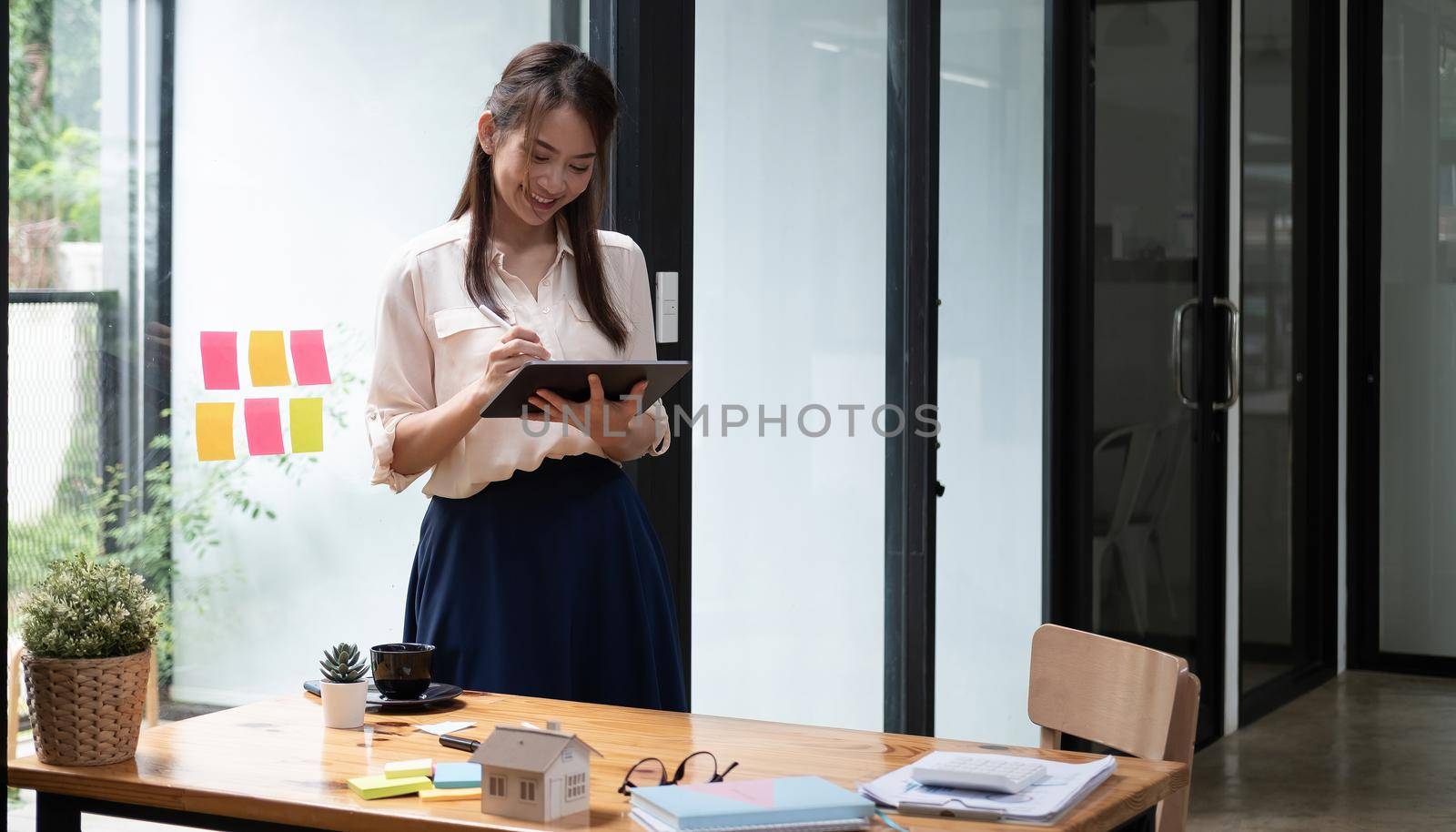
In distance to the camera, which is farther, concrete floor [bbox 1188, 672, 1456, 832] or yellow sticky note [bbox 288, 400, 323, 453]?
concrete floor [bbox 1188, 672, 1456, 832]

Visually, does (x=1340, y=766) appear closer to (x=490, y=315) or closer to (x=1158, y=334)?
(x=1158, y=334)

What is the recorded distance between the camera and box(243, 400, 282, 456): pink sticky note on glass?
2266 mm

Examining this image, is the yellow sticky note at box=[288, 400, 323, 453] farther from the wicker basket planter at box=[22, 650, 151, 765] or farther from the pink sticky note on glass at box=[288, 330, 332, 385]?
the wicker basket planter at box=[22, 650, 151, 765]

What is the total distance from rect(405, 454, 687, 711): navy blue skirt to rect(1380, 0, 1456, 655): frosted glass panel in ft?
15.7

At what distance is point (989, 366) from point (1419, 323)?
2914 millimetres

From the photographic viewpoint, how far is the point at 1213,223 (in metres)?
5.05

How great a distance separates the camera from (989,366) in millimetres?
4160

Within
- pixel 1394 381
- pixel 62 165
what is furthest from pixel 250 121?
pixel 1394 381

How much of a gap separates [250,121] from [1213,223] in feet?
11.8

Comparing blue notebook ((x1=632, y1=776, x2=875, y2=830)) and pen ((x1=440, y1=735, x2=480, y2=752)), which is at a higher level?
blue notebook ((x1=632, y1=776, x2=875, y2=830))

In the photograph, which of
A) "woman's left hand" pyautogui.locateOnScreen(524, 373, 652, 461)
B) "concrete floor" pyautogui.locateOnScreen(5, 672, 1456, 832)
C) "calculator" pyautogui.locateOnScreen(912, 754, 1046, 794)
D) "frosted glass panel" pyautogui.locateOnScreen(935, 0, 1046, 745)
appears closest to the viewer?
"calculator" pyautogui.locateOnScreen(912, 754, 1046, 794)

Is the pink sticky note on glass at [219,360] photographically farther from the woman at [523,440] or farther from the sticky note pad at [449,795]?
the sticky note pad at [449,795]

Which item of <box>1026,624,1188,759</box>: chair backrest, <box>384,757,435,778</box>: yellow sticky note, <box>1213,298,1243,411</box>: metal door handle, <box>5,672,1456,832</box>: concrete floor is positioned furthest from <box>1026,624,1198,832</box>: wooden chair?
<box>1213,298,1243,411</box>: metal door handle

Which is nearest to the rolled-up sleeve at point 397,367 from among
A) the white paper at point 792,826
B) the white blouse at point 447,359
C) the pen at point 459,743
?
the white blouse at point 447,359
